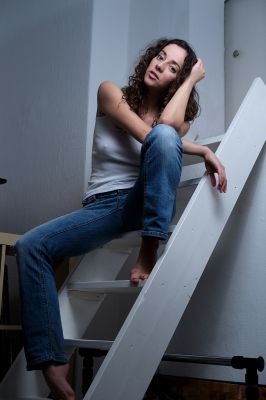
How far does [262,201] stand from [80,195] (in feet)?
2.72

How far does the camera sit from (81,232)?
4.83 feet

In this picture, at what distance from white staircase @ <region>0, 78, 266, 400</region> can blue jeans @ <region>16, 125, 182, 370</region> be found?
0.08 m

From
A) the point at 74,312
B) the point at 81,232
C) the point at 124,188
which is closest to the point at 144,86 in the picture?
the point at 124,188

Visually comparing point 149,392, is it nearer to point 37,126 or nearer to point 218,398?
point 218,398

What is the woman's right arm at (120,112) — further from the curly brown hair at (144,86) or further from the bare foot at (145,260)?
the bare foot at (145,260)

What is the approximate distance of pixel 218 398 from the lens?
1659 mm

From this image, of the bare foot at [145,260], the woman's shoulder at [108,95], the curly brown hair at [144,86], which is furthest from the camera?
the curly brown hair at [144,86]

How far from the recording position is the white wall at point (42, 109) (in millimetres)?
2281

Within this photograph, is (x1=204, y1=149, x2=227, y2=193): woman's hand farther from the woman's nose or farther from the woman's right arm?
the woman's nose

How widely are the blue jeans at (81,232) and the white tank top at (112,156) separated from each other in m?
0.10

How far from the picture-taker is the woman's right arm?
1.47 meters

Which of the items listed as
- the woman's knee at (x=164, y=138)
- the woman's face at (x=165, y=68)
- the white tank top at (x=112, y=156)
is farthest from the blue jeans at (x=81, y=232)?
the woman's face at (x=165, y=68)

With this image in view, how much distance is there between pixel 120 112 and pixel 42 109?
1.10 metres

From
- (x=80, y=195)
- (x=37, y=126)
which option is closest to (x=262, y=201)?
(x=80, y=195)
